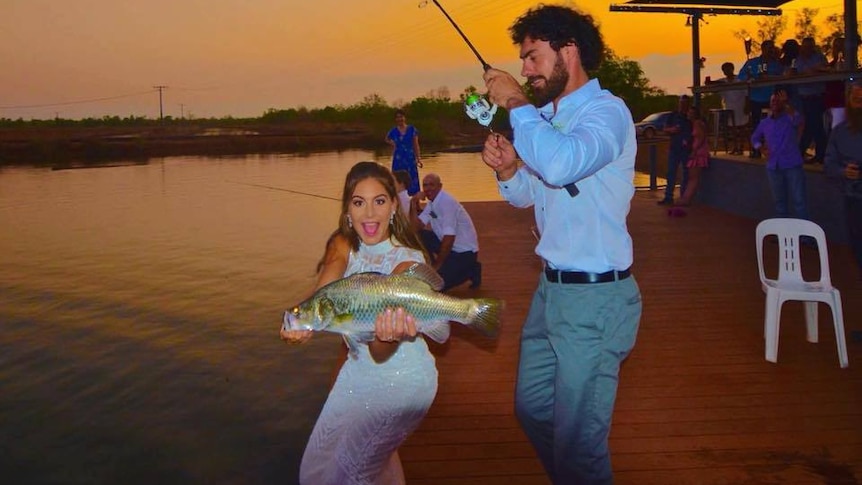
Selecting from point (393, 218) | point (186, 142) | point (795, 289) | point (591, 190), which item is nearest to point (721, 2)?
point (795, 289)

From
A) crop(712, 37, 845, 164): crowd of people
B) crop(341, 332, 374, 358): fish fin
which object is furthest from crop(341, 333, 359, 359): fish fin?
crop(712, 37, 845, 164): crowd of people

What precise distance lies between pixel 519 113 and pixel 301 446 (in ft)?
16.4

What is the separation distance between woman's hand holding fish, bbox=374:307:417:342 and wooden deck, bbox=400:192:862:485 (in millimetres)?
1543

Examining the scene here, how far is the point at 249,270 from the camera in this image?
51.4 ft

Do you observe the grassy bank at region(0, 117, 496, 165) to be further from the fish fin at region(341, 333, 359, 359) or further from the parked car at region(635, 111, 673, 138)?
the fish fin at region(341, 333, 359, 359)

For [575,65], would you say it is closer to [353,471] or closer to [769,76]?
[353,471]

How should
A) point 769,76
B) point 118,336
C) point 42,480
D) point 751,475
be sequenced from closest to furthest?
1. point 751,475
2. point 42,480
3. point 118,336
4. point 769,76

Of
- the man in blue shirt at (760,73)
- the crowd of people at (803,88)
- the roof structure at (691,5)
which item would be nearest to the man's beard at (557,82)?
the crowd of people at (803,88)

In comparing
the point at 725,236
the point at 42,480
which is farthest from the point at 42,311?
the point at 725,236

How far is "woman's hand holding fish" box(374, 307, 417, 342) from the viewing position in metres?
2.94

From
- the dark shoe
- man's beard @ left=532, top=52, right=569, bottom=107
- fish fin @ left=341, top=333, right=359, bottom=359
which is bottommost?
the dark shoe

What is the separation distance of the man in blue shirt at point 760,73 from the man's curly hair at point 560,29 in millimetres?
11558

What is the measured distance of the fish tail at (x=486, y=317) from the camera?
3004 millimetres

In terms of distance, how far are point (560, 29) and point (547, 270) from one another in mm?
865
